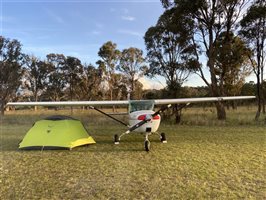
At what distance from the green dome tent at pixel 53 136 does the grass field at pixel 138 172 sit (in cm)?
36

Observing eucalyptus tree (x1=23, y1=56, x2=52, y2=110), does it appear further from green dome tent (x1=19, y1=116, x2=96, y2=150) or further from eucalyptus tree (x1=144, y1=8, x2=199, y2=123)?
green dome tent (x1=19, y1=116, x2=96, y2=150)

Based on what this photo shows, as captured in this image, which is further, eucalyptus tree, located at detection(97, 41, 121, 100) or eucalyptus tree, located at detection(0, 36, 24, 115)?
eucalyptus tree, located at detection(97, 41, 121, 100)

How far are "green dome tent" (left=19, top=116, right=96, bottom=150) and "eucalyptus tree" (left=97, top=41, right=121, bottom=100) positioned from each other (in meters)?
29.2

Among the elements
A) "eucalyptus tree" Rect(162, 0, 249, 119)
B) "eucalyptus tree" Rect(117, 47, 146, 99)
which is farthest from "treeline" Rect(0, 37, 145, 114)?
"eucalyptus tree" Rect(162, 0, 249, 119)

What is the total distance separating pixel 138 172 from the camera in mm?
5391

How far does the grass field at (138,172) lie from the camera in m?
4.17

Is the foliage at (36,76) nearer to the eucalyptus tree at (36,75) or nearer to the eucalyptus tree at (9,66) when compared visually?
the eucalyptus tree at (36,75)

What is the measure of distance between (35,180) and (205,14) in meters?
17.0

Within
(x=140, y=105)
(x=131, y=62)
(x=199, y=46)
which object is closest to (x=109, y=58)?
(x=131, y=62)

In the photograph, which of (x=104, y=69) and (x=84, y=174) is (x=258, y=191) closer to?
(x=84, y=174)

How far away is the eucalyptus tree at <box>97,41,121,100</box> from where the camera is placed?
38.2 metres

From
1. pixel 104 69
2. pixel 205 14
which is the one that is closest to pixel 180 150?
pixel 205 14

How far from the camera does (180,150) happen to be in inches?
301

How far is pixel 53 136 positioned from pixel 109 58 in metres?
32.5
